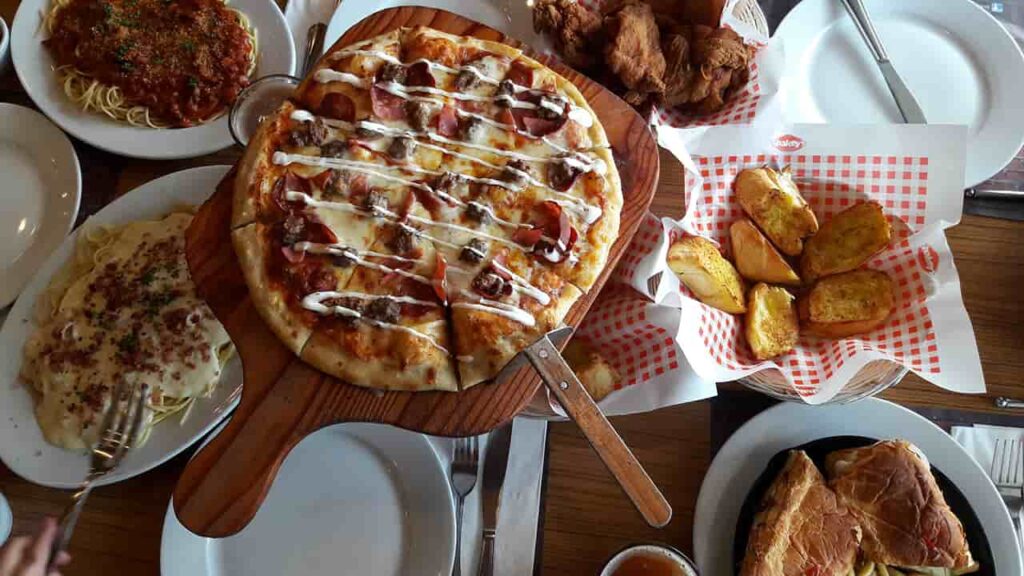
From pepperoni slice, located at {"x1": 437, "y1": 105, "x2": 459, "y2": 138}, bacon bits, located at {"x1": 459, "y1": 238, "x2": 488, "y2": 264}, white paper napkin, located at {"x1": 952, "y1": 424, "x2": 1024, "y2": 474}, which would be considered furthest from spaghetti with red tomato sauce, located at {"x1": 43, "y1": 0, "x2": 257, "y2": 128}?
white paper napkin, located at {"x1": 952, "y1": 424, "x2": 1024, "y2": 474}

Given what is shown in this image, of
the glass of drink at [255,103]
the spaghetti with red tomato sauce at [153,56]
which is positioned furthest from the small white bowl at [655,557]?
the spaghetti with red tomato sauce at [153,56]

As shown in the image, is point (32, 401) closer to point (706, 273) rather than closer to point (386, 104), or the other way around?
point (386, 104)

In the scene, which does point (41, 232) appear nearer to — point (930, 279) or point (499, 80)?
point (499, 80)

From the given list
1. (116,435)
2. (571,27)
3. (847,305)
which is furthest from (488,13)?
(116,435)

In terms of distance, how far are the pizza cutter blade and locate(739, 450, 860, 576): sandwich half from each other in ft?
1.19

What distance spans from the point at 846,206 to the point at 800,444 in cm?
74

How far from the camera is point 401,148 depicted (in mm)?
1863

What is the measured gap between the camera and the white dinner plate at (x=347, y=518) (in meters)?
1.96

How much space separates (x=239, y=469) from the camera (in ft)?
5.45

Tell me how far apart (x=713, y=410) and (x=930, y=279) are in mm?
696

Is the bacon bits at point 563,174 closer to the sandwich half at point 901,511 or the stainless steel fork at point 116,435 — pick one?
the sandwich half at point 901,511

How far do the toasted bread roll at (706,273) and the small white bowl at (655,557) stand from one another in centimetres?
65

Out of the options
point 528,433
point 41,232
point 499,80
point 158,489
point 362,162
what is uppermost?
point 499,80

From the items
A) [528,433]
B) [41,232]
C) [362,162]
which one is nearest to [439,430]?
[528,433]
